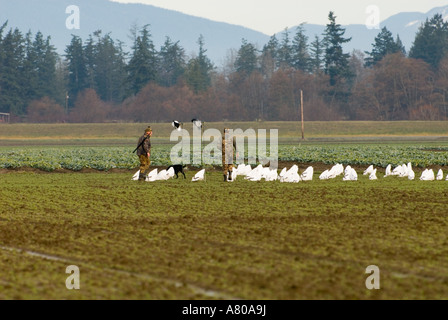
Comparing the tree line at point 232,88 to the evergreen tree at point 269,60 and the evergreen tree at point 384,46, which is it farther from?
the evergreen tree at point 269,60

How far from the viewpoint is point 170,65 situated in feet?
465

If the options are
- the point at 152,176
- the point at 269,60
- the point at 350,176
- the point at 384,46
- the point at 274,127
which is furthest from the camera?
the point at 269,60

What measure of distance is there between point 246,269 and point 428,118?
11021 centimetres

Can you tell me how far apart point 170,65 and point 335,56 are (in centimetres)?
3508

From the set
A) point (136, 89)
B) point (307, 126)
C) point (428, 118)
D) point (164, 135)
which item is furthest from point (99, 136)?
point (428, 118)

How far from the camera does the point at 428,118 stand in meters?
116

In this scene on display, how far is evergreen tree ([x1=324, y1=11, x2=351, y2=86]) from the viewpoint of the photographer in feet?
390

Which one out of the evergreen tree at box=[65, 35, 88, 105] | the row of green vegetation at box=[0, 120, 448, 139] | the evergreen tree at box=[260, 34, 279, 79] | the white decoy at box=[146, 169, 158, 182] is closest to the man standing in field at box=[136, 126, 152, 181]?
the white decoy at box=[146, 169, 158, 182]

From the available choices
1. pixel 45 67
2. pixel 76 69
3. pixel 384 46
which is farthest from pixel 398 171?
pixel 76 69

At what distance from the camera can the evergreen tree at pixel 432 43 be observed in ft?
415

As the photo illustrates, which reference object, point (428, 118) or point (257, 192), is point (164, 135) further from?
point (257, 192)

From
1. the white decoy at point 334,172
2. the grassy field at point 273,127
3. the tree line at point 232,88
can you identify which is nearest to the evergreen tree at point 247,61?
the tree line at point 232,88

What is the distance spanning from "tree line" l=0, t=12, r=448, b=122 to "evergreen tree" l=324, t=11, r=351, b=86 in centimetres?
16

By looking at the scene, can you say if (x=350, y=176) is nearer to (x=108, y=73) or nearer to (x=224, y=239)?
(x=224, y=239)
